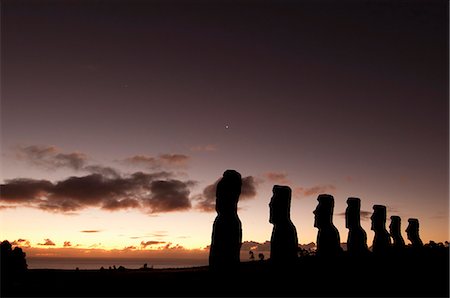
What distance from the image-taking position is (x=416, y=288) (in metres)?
18.8

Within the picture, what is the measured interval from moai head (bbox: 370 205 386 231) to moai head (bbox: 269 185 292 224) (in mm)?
15885

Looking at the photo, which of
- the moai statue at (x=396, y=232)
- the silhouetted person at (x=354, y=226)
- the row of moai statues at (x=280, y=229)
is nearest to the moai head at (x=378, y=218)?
the row of moai statues at (x=280, y=229)

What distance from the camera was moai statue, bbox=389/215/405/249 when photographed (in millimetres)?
45031

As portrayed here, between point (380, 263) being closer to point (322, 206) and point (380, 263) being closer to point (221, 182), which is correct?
point (322, 206)

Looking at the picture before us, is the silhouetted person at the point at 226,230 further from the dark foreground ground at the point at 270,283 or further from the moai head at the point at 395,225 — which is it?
the moai head at the point at 395,225

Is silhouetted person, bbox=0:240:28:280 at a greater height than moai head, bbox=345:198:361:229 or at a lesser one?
lesser

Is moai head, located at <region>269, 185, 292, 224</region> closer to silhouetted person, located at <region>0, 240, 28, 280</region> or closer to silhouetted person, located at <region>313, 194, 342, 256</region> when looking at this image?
silhouetted person, located at <region>313, 194, 342, 256</region>

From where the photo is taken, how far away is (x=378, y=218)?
40125 millimetres

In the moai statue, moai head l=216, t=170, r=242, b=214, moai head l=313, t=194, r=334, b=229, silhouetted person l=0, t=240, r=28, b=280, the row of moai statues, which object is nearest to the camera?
the row of moai statues

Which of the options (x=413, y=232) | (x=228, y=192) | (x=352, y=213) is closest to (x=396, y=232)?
(x=413, y=232)

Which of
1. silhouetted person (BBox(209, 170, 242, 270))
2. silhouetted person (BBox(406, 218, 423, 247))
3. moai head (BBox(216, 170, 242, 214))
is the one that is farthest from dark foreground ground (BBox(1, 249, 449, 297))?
silhouetted person (BBox(406, 218, 423, 247))

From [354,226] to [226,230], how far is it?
1653 cm

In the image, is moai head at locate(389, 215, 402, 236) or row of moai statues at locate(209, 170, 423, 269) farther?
moai head at locate(389, 215, 402, 236)

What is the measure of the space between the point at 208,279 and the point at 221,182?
4.68 m
